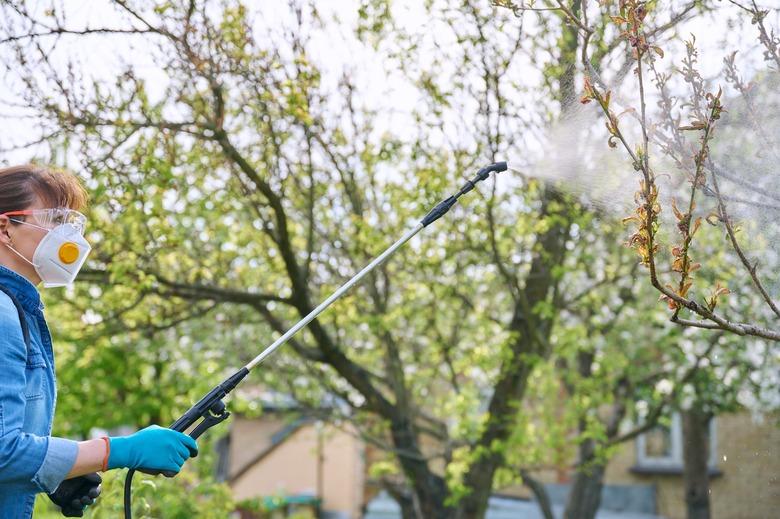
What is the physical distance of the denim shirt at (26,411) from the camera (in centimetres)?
197

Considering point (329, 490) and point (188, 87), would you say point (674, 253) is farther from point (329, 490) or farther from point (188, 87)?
point (329, 490)

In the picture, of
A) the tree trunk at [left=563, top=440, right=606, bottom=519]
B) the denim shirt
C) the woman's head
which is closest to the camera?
the denim shirt

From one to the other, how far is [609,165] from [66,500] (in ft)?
9.85

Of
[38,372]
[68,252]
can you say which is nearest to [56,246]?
[68,252]

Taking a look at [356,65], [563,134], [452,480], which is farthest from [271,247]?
[563,134]

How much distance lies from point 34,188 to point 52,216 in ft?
0.27

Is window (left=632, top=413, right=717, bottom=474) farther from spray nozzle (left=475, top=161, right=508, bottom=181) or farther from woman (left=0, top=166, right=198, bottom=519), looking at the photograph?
woman (left=0, top=166, right=198, bottom=519)

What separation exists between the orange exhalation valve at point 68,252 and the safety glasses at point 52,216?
59 mm

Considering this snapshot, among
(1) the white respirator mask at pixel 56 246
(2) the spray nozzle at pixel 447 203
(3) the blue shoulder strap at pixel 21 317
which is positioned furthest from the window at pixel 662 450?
(3) the blue shoulder strap at pixel 21 317

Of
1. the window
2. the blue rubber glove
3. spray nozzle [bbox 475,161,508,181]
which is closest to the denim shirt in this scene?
the blue rubber glove

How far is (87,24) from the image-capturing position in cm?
492

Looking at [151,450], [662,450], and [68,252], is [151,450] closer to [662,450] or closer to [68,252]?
[68,252]

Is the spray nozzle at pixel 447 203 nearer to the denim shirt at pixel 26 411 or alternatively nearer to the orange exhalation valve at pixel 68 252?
the orange exhalation valve at pixel 68 252

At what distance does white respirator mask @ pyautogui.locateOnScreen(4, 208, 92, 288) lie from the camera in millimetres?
2289
